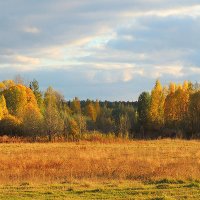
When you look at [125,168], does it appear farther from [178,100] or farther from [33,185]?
[178,100]

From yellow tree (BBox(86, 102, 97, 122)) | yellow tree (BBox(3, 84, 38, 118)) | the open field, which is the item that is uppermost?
yellow tree (BBox(3, 84, 38, 118))

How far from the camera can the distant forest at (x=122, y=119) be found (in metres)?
62.2

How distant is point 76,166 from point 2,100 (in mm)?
56457

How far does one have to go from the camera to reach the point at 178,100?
81.2m

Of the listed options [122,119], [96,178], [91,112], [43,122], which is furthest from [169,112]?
[96,178]

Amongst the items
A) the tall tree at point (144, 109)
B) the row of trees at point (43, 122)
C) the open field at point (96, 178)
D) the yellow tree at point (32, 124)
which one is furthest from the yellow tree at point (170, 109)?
the open field at point (96, 178)

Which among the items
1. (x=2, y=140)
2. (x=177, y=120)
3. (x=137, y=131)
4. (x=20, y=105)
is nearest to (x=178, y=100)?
(x=177, y=120)

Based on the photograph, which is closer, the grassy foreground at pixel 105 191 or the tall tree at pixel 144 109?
the grassy foreground at pixel 105 191

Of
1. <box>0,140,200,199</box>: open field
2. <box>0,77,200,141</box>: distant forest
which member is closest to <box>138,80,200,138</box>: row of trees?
<box>0,77,200,141</box>: distant forest

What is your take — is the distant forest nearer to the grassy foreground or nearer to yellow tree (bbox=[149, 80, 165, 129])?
yellow tree (bbox=[149, 80, 165, 129])

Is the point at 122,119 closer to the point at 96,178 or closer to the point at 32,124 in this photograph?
the point at 32,124

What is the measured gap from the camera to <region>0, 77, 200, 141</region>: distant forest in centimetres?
6225

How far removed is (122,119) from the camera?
71.6 metres

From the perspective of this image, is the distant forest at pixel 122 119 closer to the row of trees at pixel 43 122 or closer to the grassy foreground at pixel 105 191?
the row of trees at pixel 43 122
